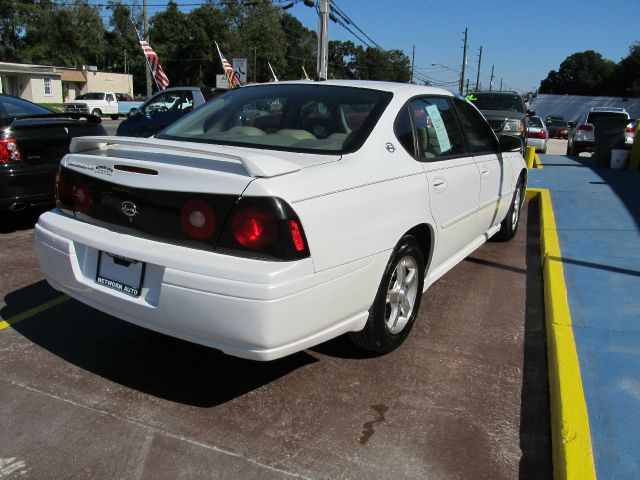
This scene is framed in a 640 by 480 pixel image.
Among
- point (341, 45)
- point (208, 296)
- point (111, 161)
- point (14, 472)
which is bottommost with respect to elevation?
point (14, 472)

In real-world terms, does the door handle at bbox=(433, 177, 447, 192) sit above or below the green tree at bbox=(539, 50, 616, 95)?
below

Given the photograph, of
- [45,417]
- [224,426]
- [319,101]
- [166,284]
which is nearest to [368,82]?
[319,101]

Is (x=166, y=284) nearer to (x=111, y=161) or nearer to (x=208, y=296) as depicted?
(x=208, y=296)

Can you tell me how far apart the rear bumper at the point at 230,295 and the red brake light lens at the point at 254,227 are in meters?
0.09

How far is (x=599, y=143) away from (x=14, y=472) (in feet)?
41.5

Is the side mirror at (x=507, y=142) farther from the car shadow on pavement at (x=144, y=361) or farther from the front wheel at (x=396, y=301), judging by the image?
the car shadow on pavement at (x=144, y=361)

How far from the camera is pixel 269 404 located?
2.99 metres

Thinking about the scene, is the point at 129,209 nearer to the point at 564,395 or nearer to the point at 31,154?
the point at 564,395

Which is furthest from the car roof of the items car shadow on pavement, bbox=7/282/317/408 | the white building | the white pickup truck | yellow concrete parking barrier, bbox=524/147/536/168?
the white building

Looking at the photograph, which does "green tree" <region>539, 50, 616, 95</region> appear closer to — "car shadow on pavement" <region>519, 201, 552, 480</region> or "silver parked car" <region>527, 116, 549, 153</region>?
"silver parked car" <region>527, 116, 549, 153</region>

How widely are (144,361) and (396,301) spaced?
5.08 ft

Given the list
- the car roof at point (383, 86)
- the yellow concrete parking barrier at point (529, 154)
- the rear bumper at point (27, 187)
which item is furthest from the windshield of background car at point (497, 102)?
the rear bumper at point (27, 187)

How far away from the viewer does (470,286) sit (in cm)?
493

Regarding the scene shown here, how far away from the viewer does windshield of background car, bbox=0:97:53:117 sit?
21.6 feet
